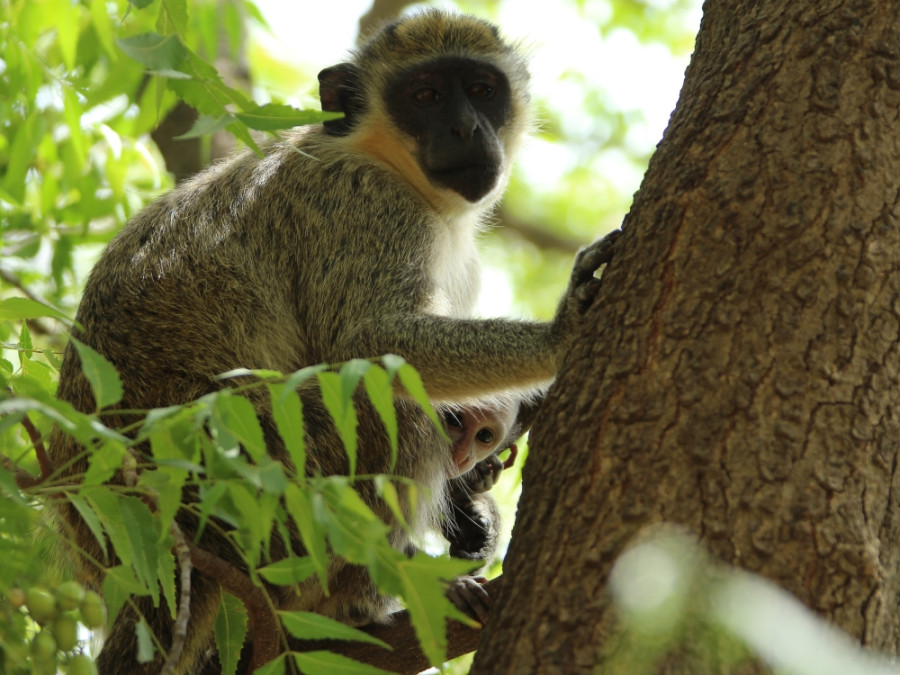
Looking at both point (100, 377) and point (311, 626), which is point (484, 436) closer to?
point (311, 626)

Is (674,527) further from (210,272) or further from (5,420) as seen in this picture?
(210,272)

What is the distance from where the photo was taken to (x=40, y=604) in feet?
8.36

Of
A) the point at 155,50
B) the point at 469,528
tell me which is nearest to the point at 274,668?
the point at 155,50

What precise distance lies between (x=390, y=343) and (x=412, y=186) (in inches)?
50.8

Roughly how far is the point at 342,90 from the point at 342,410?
433 centimetres

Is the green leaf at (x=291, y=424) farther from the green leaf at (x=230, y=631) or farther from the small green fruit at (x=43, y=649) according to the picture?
the green leaf at (x=230, y=631)

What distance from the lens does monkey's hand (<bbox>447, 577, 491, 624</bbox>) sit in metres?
4.77

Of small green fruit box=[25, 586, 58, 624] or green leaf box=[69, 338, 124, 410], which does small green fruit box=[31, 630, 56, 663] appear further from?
green leaf box=[69, 338, 124, 410]

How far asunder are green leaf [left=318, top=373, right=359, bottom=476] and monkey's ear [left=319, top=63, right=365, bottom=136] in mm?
3919

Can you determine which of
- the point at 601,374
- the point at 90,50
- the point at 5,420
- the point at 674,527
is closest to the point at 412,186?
the point at 90,50

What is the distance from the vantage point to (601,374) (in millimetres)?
3383

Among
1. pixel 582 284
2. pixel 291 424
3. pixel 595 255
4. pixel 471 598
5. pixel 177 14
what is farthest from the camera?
pixel 471 598

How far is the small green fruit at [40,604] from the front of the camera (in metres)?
2.55

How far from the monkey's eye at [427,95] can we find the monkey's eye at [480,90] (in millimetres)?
234
